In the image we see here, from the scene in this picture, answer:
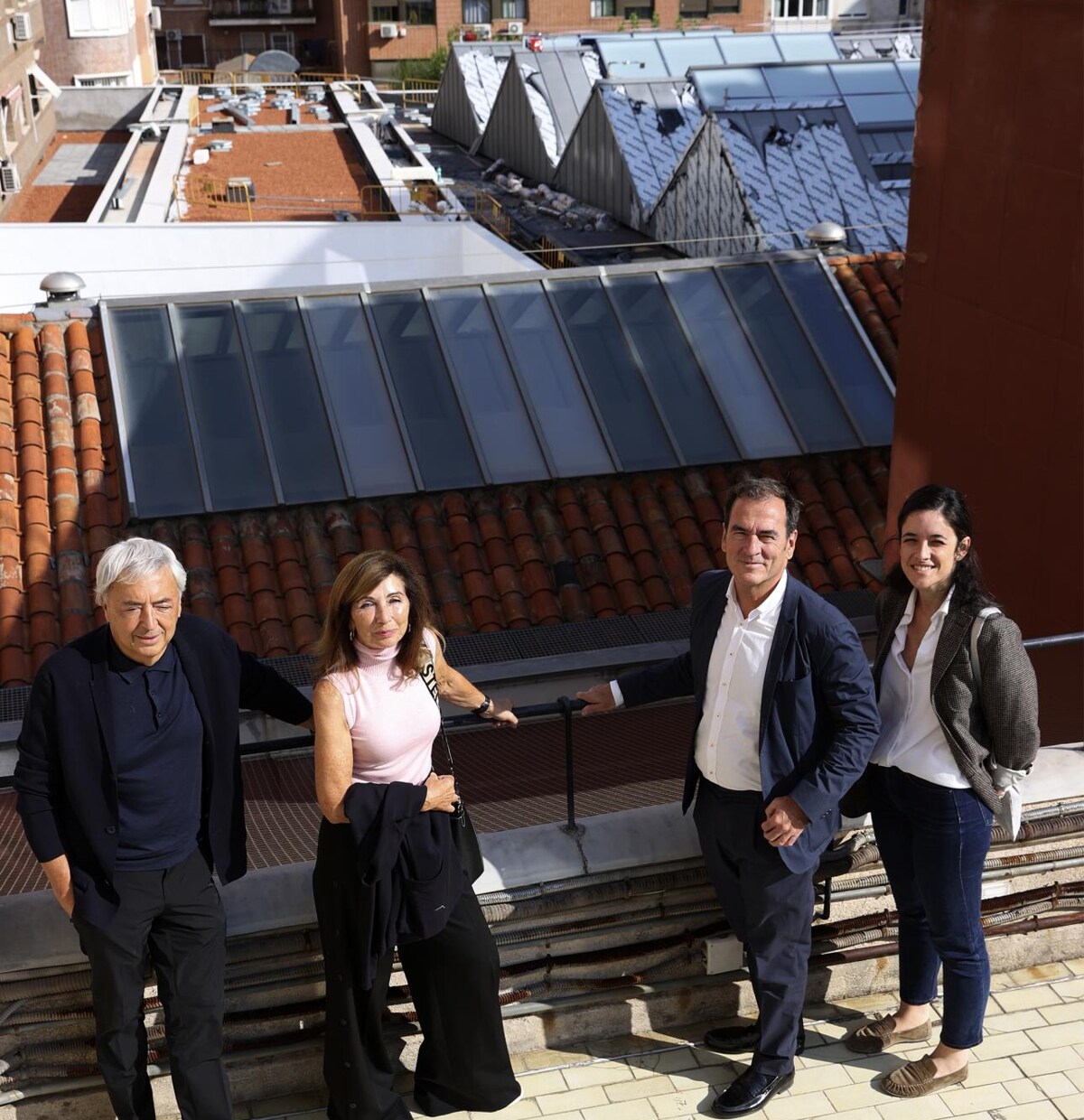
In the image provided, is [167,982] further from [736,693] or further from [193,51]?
[193,51]

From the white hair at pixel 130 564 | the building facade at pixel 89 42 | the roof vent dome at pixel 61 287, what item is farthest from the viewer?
the building facade at pixel 89 42

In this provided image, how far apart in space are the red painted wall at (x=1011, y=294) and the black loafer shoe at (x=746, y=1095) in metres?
2.60

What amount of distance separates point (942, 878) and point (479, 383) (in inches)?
284

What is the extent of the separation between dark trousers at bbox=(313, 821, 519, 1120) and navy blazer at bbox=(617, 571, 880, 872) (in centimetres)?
101

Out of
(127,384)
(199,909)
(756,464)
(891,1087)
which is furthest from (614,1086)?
(127,384)

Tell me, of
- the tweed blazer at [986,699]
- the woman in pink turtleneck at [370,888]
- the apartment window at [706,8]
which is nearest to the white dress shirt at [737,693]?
the tweed blazer at [986,699]

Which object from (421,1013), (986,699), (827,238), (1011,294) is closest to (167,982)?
(421,1013)

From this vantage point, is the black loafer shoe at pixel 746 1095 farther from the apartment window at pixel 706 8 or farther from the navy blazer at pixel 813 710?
the apartment window at pixel 706 8

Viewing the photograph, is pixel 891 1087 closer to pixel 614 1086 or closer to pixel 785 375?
pixel 614 1086

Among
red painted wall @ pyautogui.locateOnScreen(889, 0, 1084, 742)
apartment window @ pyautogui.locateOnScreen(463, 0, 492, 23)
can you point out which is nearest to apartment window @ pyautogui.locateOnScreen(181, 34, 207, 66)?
apartment window @ pyautogui.locateOnScreen(463, 0, 492, 23)

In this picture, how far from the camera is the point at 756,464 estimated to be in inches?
418

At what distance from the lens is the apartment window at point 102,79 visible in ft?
169

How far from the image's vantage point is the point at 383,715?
4.07m

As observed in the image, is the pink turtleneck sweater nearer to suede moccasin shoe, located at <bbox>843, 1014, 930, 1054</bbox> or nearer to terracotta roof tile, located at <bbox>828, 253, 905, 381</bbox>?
suede moccasin shoe, located at <bbox>843, 1014, 930, 1054</bbox>
